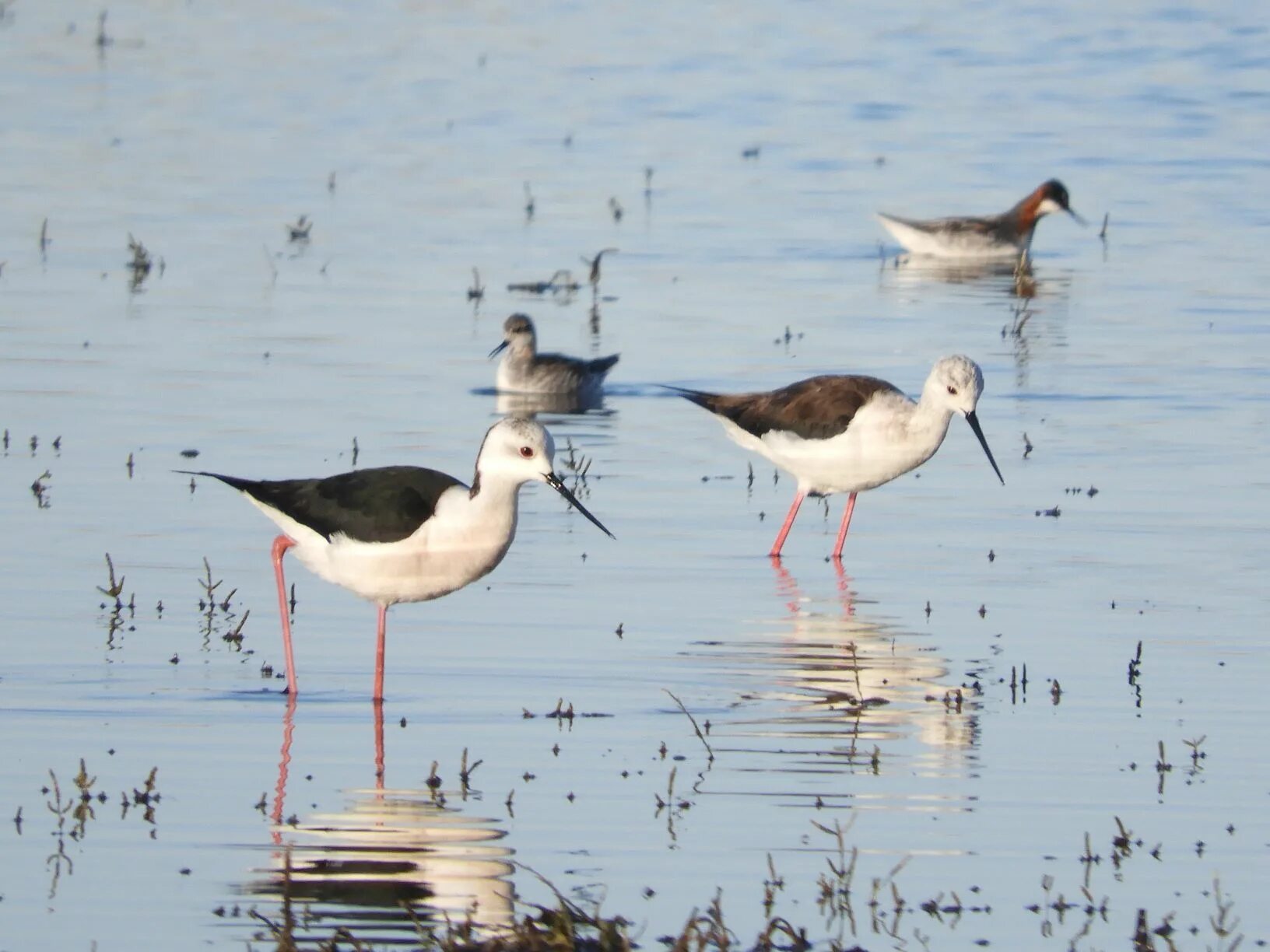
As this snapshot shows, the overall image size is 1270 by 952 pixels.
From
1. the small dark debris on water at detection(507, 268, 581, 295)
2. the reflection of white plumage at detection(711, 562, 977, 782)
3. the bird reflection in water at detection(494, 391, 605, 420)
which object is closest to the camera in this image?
the reflection of white plumage at detection(711, 562, 977, 782)

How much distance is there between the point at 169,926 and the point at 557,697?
268 centimetres

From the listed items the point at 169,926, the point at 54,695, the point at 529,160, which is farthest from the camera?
the point at 529,160

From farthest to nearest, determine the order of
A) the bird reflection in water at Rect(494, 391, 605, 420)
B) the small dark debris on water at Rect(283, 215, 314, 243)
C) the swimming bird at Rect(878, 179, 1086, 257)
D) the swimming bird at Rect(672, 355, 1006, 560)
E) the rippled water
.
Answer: the swimming bird at Rect(878, 179, 1086, 257), the small dark debris on water at Rect(283, 215, 314, 243), the bird reflection in water at Rect(494, 391, 605, 420), the swimming bird at Rect(672, 355, 1006, 560), the rippled water

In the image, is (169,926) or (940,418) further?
(940,418)

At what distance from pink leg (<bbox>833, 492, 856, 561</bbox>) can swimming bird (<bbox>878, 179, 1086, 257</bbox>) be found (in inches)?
385

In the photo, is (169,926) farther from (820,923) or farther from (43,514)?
(43,514)

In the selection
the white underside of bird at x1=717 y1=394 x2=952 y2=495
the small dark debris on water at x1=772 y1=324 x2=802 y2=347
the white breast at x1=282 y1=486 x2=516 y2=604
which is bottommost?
the white breast at x1=282 y1=486 x2=516 y2=604

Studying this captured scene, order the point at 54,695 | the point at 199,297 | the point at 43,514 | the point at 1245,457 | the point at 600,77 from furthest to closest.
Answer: the point at 600,77, the point at 199,297, the point at 1245,457, the point at 43,514, the point at 54,695

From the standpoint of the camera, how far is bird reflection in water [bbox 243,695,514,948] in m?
6.98

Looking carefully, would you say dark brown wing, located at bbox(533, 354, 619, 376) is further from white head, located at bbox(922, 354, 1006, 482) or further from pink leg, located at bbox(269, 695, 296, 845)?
pink leg, located at bbox(269, 695, 296, 845)

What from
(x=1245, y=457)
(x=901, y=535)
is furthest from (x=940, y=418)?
(x=1245, y=457)

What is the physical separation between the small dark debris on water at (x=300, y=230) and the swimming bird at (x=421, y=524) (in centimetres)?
1095

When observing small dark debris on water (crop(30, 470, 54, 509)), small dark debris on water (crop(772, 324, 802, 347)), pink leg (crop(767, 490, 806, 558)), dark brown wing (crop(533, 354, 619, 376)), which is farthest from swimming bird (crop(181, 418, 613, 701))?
small dark debris on water (crop(772, 324, 802, 347))

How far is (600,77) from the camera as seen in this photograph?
110 ft
